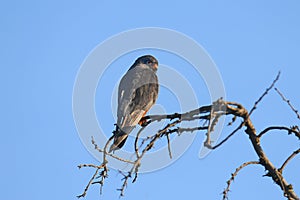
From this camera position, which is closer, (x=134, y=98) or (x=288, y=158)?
(x=288, y=158)

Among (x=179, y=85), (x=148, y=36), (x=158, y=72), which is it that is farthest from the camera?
(x=158, y=72)

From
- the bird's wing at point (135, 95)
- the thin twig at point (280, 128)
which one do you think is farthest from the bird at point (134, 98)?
the thin twig at point (280, 128)

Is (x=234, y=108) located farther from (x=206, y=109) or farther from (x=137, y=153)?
(x=137, y=153)

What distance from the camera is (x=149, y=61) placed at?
27.1ft

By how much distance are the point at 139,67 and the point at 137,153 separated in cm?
431

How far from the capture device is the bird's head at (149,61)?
26.8ft

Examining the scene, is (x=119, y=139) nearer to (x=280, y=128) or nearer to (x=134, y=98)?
(x=134, y=98)

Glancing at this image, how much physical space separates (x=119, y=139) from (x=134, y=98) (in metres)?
1.38

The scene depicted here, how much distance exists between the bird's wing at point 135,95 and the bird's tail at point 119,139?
0.34 metres

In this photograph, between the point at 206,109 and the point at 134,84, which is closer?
the point at 206,109

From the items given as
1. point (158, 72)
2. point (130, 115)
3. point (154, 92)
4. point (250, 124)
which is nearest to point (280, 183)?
point (250, 124)

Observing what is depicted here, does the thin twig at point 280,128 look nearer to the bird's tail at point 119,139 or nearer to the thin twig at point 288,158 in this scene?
the thin twig at point 288,158

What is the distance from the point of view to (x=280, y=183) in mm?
3293

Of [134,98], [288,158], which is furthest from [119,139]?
[288,158]
